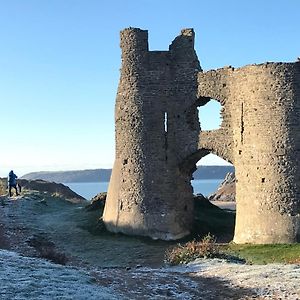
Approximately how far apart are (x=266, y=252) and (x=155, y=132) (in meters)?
8.28

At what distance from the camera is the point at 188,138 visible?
2792cm

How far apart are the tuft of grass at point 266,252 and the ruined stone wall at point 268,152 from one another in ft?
2.20

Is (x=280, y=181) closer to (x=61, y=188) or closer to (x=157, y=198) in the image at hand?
(x=157, y=198)

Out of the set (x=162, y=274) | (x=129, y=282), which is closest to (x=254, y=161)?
(x=162, y=274)

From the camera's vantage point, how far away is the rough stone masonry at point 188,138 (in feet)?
81.3

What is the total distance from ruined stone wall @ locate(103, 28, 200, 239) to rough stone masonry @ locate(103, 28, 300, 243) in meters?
0.05

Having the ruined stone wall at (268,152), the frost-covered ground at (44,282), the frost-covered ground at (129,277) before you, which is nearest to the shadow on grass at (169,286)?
the frost-covered ground at (129,277)

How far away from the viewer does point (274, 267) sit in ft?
56.1

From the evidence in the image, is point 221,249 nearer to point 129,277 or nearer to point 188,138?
point 188,138

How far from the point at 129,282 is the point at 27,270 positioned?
2678 mm

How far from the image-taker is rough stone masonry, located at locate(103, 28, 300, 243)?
24781mm

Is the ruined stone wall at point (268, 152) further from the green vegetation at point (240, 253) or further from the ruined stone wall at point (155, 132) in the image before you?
the ruined stone wall at point (155, 132)

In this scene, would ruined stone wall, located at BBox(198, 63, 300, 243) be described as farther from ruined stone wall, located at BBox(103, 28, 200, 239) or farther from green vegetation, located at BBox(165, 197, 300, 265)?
ruined stone wall, located at BBox(103, 28, 200, 239)

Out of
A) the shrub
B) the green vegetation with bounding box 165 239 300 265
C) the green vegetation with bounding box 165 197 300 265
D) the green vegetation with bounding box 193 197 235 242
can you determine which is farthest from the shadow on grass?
the green vegetation with bounding box 193 197 235 242
